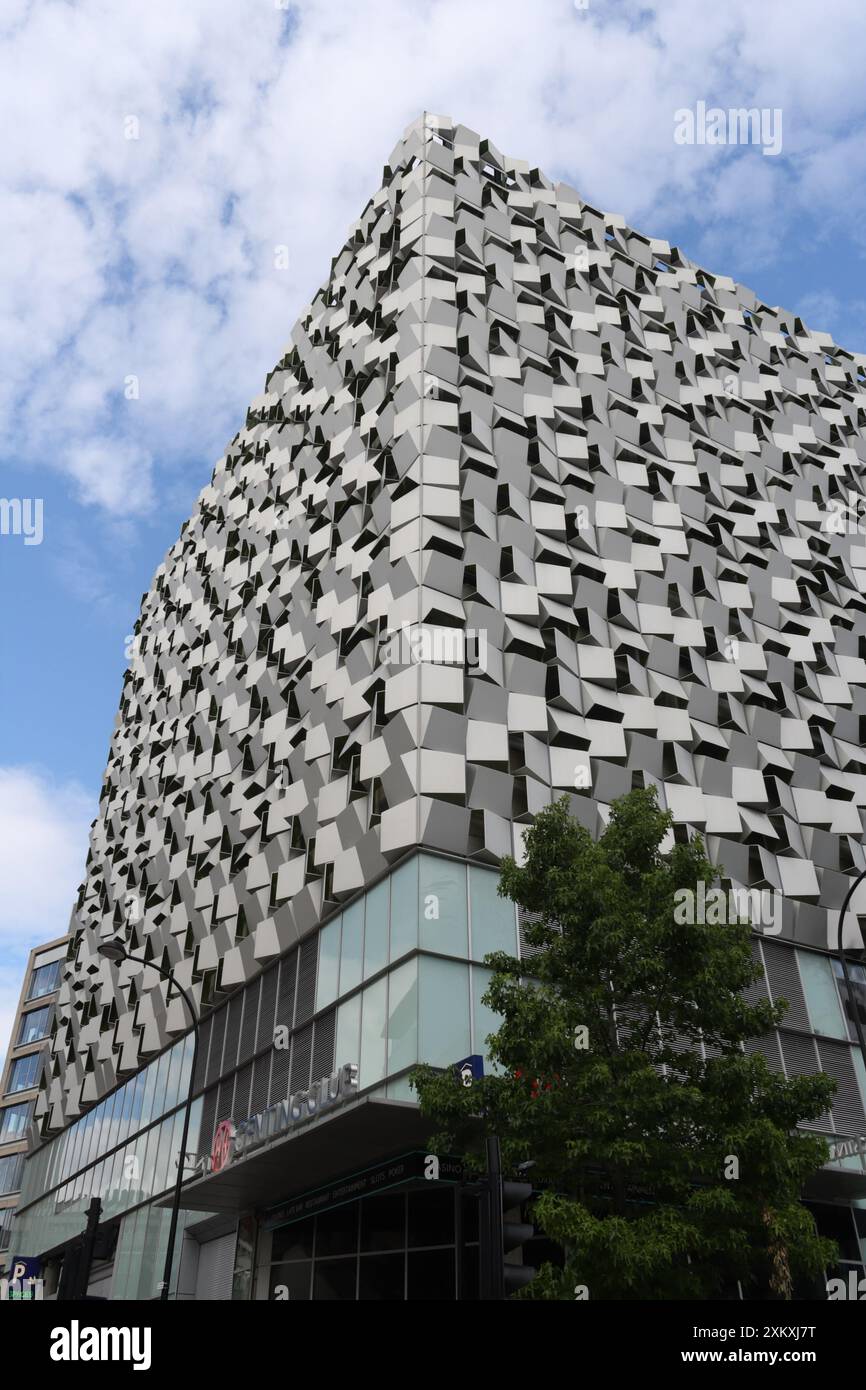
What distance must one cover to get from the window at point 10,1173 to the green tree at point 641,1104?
260 feet

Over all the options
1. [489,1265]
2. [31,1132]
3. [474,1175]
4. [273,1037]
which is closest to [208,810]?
[273,1037]

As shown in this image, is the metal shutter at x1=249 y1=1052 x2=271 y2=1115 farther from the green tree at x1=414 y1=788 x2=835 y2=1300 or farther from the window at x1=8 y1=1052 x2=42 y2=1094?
the window at x1=8 y1=1052 x2=42 y2=1094

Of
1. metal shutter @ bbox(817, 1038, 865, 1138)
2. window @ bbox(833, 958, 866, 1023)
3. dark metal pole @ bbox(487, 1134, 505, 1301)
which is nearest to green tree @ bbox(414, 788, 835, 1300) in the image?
dark metal pole @ bbox(487, 1134, 505, 1301)

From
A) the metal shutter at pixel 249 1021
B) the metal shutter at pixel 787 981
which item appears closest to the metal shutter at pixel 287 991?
the metal shutter at pixel 249 1021

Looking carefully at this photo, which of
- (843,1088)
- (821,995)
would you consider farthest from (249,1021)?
(843,1088)

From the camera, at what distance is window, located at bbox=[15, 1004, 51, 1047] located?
9144 cm

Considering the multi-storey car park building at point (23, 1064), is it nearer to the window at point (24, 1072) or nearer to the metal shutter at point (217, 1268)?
the window at point (24, 1072)

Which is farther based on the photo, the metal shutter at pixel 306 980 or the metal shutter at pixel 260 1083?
the metal shutter at pixel 260 1083

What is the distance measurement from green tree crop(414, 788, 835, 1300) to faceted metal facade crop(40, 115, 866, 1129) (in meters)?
8.63

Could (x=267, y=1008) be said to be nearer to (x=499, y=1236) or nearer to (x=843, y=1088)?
(x=843, y=1088)

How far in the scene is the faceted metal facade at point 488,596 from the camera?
30266mm

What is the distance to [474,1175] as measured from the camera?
18.6 metres

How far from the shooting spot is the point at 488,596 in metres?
31.3
